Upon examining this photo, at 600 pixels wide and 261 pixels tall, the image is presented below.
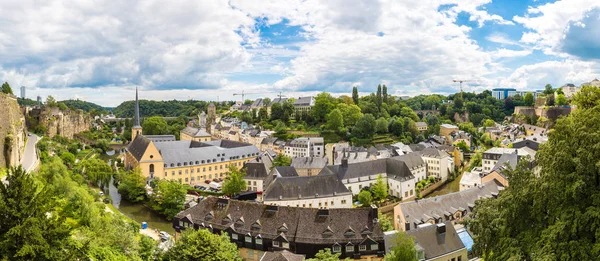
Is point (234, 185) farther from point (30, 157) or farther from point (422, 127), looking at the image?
point (422, 127)

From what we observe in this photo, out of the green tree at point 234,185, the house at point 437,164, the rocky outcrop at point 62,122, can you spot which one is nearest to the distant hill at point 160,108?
the rocky outcrop at point 62,122

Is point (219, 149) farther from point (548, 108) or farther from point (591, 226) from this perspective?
point (548, 108)

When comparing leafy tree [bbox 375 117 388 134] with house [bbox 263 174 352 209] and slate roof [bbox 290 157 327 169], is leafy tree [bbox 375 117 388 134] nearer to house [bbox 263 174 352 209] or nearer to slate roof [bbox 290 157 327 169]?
slate roof [bbox 290 157 327 169]

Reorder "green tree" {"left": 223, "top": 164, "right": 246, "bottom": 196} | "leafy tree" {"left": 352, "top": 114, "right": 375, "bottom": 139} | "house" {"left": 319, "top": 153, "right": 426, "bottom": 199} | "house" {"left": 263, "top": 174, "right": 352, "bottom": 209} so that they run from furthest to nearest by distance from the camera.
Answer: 1. "leafy tree" {"left": 352, "top": 114, "right": 375, "bottom": 139}
2. "house" {"left": 319, "top": 153, "right": 426, "bottom": 199}
3. "green tree" {"left": 223, "top": 164, "right": 246, "bottom": 196}
4. "house" {"left": 263, "top": 174, "right": 352, "bottom": 209}

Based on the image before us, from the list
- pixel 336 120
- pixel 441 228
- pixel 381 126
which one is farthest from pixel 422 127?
pixel 441 228

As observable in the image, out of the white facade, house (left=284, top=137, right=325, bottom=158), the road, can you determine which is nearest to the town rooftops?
house (left=284, top=137, right=325, bottom=158)

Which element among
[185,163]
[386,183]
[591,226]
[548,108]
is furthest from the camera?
[548,108]

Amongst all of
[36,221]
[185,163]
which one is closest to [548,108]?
[185,163]
